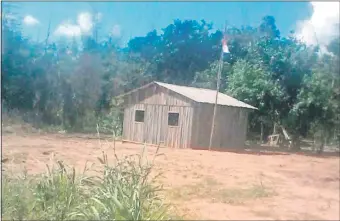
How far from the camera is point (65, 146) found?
4.23 m

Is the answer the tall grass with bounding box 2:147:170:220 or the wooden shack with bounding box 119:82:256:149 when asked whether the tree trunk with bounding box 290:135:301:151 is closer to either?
the wooden shack with bounding box 119:82:256:149

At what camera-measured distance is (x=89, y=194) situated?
330cm

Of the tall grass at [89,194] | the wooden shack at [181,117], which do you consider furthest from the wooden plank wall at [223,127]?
the tall grass at [89,194]

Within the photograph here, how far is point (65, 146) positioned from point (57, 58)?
1.01 meters

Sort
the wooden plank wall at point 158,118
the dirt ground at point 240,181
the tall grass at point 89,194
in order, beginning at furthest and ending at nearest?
the wooden plank wall at point 158,118
the tall grass at point 89,194
the dirt ground at point 240,181

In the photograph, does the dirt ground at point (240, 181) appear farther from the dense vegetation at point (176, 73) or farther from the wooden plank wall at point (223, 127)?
the dense vegetation at point (176, 73)

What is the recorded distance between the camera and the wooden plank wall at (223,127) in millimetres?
3139

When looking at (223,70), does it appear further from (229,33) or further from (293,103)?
(293,103)

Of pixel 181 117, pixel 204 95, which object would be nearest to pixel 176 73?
pixel 204 95

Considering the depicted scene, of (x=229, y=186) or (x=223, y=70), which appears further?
(x=229, y=186)

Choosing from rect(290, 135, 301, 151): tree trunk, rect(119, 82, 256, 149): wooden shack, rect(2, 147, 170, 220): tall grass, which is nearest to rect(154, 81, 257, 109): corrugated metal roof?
rect(119, 82, 256, 149): wooden shack

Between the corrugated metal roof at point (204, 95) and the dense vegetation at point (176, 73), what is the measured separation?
0.05m

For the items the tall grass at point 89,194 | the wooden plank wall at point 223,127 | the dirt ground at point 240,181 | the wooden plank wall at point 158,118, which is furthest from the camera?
the wooden plank wall at point 158,118

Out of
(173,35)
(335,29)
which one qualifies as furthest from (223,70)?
(335,29)
